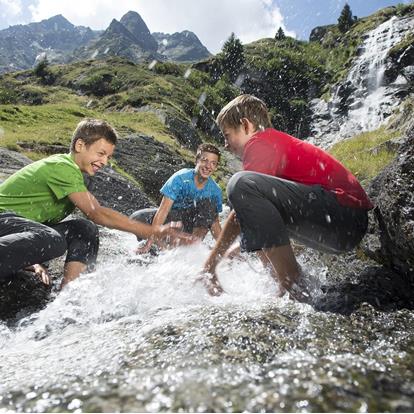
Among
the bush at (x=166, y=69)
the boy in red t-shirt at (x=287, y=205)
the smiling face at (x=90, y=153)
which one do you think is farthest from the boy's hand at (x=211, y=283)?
the bush at (x=166, y=69)

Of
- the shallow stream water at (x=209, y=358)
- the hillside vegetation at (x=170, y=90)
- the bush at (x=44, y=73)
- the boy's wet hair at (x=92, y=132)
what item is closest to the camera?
the shallow stream water at (x=209, y=358)

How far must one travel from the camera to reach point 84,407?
4.59ft

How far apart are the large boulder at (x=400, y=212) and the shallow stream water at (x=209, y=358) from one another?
2.00ft

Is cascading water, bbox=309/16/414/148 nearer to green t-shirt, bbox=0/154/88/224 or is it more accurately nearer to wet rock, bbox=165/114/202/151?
wet rock, bbox=165/114/202/151

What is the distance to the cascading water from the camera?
1599 inches

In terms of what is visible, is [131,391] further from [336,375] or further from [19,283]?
[19,283]

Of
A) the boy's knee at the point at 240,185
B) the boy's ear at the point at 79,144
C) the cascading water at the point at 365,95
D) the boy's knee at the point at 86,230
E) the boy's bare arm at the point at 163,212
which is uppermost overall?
the cascading water at the point at 365,95

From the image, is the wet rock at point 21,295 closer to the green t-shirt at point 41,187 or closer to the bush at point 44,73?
the green t-shirt at point 41,187

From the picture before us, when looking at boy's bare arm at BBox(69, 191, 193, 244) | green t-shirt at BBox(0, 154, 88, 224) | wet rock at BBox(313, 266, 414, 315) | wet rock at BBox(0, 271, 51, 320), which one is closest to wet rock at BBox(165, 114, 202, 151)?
green t-shirt at BBox(0, 154, 88, 224)

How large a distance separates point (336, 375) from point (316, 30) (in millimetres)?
118568

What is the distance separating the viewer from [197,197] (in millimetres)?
6270

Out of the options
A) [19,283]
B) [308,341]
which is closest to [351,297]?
[308,341]

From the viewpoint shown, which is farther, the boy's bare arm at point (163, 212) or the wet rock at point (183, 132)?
the wet rock at point (183, 132)

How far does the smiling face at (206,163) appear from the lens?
6047 mm
